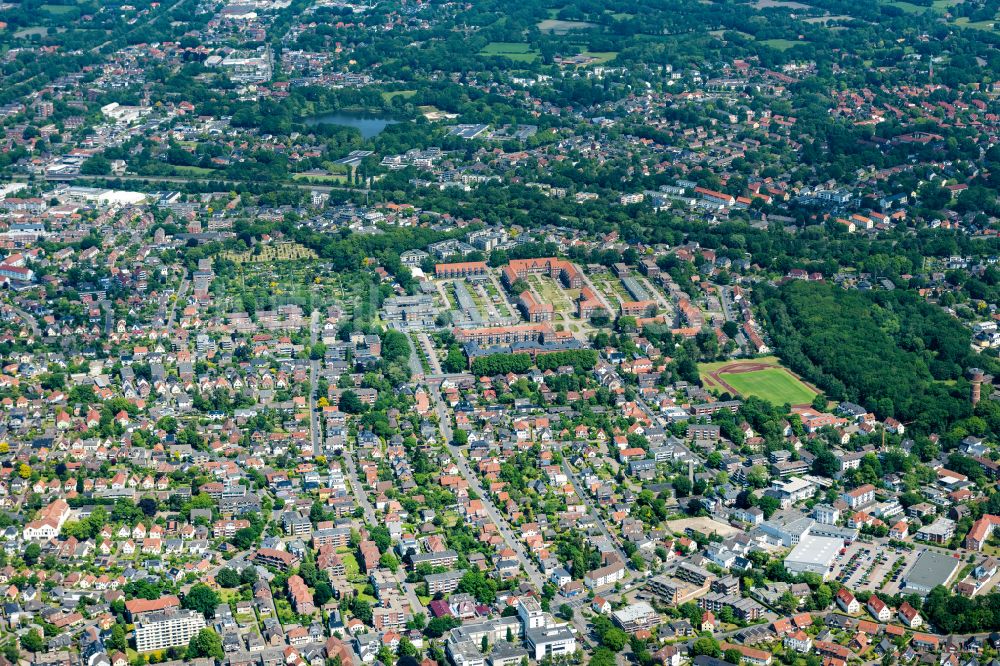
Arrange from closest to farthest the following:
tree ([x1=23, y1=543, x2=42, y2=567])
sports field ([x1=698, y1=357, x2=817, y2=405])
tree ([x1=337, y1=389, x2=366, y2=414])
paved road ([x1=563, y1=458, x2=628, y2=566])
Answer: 1. tree ([x1=23, y1=543, x2=42, y2=567])
2. paved road ([x1=563, y1=458, x2=628, y2=566])
3. tree ([x1=337, y1=389, x2=366, y2=414])
4. sports field ([x1=698, y1=357, x2=817, y2=405])

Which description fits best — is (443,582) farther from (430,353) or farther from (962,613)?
(430,353)

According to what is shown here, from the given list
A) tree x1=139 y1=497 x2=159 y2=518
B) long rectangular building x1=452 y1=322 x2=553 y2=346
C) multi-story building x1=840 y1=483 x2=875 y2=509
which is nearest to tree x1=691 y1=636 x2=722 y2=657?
multi-story building x1=840 y1=483 x2=875 y2=509

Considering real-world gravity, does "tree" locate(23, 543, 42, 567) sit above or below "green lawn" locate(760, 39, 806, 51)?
above

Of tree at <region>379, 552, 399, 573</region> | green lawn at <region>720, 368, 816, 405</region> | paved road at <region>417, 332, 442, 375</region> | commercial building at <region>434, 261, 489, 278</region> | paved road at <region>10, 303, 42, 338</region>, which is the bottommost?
commercial building at <region>434, 261, 489, 278</region>

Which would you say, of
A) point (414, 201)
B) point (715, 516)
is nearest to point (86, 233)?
point (414, 201)

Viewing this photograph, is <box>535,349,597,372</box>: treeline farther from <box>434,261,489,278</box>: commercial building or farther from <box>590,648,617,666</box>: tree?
<box>590,648,617,666</box>: tree

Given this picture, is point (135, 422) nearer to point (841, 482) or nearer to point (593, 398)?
point (593, 398)
